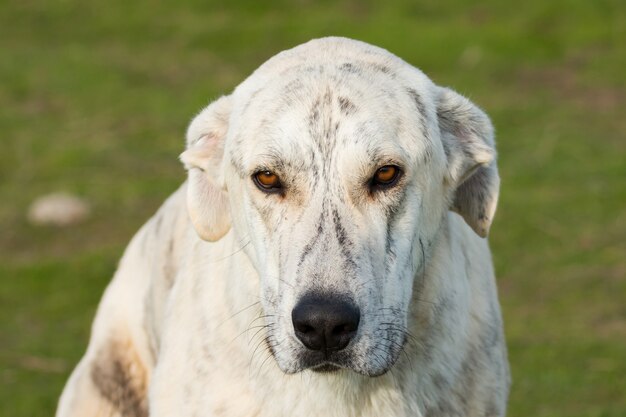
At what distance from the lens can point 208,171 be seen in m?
4.92

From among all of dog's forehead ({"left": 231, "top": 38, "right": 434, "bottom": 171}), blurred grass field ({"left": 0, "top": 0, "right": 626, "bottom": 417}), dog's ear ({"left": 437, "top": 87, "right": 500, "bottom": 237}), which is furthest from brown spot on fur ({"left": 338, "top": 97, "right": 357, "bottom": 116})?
blurred grass field ({"left": 0, "top": 0, "right": 626, "bottom": 417})

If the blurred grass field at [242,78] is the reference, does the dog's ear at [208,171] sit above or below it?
above

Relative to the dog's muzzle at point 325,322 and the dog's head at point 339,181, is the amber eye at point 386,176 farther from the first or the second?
the dog's muzzle at point 325,322

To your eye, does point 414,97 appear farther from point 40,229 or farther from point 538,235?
point 40,229

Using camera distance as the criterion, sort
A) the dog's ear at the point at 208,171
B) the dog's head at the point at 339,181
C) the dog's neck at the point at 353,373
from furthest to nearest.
Result: 1. the dog's ear at the point at 208,171
2. the dog's neck at the point at 353,373
3. the dog's head at the point at 339,181

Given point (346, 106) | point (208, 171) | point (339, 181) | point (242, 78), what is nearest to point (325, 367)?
point (339, 181)

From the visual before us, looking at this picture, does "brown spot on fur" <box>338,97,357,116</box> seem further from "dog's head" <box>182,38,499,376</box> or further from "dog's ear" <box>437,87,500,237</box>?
"dog's ear" <box>437,87,500,237</box>

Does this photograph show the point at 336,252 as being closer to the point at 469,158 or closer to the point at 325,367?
the point at 325,367

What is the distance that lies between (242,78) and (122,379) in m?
10.7

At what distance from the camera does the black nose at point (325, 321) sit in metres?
4.07

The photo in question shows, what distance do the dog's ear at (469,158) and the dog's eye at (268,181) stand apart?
2.10 ft

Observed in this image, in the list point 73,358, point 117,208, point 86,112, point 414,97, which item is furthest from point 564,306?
point 86,112

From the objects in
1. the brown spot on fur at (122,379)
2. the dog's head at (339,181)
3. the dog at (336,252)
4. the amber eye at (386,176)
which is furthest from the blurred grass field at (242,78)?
the amber eye at (386,176)

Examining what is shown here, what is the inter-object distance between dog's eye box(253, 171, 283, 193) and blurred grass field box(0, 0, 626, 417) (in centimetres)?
432
